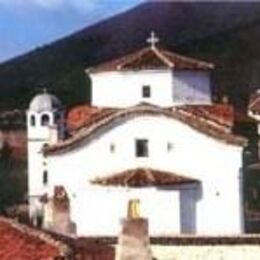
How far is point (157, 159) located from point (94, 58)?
12.3m

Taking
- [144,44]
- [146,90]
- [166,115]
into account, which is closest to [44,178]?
[146,90]

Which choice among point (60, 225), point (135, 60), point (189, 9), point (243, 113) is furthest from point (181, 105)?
point (189, 9)

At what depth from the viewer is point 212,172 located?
589 inches

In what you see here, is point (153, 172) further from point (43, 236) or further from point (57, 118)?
point (43, 236)

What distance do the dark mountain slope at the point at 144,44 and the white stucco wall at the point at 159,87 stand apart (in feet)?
27.0

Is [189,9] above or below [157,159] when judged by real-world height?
above

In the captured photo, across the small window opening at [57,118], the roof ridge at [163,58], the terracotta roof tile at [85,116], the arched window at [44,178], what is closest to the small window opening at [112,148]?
the terracotta roof tile at [85,116]

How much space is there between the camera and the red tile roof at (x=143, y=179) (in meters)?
14.6

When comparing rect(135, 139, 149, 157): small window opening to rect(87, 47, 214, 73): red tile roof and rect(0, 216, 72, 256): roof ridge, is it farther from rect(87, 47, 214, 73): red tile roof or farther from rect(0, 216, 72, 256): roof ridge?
rect(0, 216, 72, 256): roof ridge

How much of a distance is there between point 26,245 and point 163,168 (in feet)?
23.3

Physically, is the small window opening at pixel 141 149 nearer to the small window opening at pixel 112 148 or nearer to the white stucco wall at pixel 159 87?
the small window opening at pixel 112 148

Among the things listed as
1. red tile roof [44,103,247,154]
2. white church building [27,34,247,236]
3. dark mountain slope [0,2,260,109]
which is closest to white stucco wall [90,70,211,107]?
red tile roof [44,103,247,154]

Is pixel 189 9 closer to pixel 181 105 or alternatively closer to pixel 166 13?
pixel 166 13

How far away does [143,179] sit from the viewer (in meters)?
14.7
